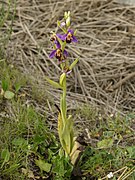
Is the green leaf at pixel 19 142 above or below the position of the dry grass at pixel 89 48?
below

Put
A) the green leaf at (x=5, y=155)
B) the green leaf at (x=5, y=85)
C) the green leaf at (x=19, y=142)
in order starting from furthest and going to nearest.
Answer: the green leaf at (x=5, y=85), the green leaf at (x=19, y=142), the green leaf at (x=5, y=155)

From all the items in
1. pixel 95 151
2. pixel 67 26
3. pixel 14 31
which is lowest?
pixel 95 151

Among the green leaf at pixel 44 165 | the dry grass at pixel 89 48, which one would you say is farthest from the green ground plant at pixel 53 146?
the dry grass at pixel 89 48

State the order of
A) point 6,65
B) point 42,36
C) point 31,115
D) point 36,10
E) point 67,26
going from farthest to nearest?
point 36,10
point 42,36
point 6,65
point 31,115
point 67,26

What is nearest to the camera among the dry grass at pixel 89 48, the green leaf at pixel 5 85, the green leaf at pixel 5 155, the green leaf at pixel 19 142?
the green leaf at pixel 5 155

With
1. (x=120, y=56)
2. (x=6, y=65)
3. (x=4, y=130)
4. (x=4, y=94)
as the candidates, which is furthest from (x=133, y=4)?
(x=4, y=130)

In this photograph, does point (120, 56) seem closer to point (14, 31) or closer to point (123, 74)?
point (123, 74)

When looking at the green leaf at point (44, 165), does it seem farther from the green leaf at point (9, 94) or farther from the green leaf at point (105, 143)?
the green leaf at point (9, 94)
